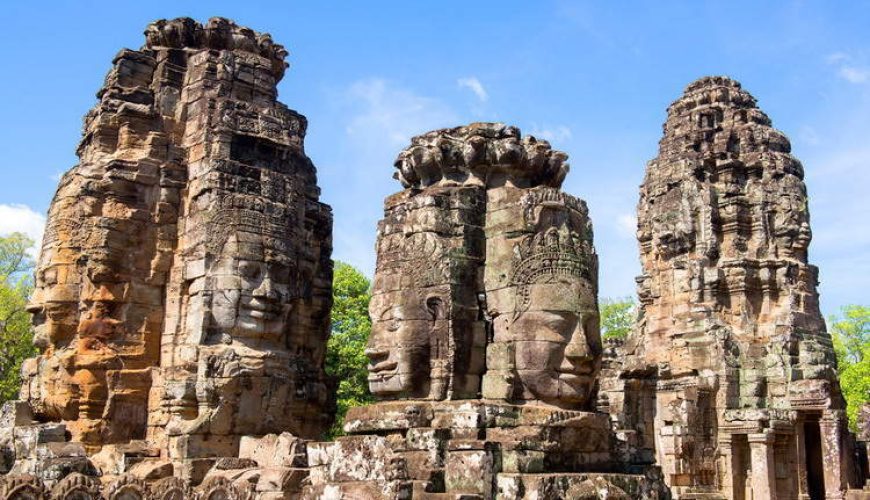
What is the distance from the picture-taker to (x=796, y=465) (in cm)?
2030

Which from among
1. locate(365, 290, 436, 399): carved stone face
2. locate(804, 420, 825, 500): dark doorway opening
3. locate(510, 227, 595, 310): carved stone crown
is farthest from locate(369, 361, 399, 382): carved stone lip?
locate(804, 420, 825, 500): dark doorway opening

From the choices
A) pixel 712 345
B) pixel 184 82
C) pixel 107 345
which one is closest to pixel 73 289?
pixel 107 345

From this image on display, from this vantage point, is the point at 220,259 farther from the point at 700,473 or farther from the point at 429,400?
the point at 700,473

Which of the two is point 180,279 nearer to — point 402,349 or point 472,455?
point 402,349

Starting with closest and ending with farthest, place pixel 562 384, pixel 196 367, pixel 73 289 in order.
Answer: pixel 562 384, pixel 196 367, pixel 73 289

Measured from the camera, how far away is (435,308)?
360 inches

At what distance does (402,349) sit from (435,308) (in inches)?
20.4

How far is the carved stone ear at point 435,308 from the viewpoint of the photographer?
9094mm

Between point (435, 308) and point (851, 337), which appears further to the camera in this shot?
point (851, 337)

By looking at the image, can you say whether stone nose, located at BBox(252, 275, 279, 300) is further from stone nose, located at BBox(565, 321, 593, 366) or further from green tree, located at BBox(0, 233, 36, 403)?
green tree, located at BBox(0, 233, 36, 403)

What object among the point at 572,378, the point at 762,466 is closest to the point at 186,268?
the point at 572,378

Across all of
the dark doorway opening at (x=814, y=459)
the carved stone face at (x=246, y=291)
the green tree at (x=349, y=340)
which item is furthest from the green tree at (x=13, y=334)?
the dark doorway opening at (x=814, y=459)

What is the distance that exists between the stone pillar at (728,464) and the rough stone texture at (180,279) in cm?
910

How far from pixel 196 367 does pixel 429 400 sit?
5.93 m
